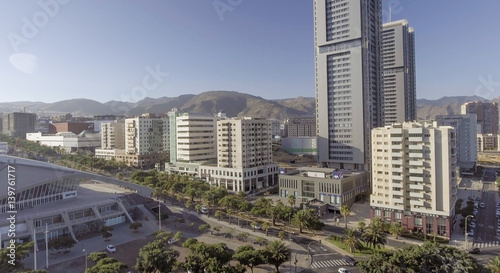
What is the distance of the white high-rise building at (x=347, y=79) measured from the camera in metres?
63.4

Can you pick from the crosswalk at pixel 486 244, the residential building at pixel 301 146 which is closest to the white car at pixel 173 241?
the crosswalk at pixel 486 244

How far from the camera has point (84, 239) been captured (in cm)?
3328

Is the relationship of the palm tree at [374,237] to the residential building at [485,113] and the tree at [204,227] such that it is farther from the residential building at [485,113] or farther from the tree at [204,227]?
the residential building at [485,113]

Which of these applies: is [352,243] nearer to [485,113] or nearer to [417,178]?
[417,178]

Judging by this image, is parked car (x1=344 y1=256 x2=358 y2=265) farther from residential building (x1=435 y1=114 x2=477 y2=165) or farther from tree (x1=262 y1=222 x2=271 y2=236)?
residential building (x1=435 y1=114 x2=477 y2=165)

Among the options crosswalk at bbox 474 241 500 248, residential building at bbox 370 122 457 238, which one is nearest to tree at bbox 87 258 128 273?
residential building at bbox 370 122 457 238

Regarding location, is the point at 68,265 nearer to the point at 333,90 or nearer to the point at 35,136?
the point at 333,90

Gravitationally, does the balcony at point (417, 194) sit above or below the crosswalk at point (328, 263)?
above

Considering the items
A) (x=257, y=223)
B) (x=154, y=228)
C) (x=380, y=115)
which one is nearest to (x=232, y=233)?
(x=257, y=223)

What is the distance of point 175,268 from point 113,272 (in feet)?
14.1

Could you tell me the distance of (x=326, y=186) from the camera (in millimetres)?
44500

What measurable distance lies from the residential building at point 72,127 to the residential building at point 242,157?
88997mm

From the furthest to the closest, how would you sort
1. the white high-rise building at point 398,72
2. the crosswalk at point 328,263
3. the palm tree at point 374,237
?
1. the white high-rise building at point 398,72
2. the palm tree at point 374,237
3. the crosswalk at point 328,263

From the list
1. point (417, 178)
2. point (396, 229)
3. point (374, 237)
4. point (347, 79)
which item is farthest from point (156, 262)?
point (347, 79)
